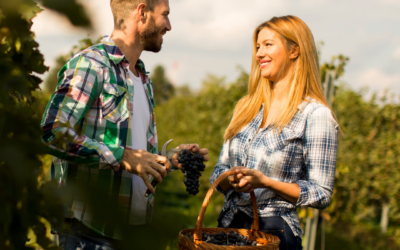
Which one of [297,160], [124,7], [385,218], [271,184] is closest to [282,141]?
[297,160]

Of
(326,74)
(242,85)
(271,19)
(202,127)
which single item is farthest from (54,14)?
(202,127)

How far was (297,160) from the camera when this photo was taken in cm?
194

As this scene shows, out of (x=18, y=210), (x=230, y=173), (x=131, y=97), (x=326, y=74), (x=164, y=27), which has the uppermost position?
(x=326, y=74)

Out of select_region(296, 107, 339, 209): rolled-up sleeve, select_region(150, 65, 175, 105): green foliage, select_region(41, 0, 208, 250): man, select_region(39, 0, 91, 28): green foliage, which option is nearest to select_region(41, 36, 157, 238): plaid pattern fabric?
select_region(41, 0, 208, 250): man

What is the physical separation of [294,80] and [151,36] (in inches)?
33.1

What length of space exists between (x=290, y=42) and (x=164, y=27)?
724 millimetres

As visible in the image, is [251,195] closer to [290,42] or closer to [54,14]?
[290,42]

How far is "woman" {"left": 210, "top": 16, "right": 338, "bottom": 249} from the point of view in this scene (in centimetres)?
186

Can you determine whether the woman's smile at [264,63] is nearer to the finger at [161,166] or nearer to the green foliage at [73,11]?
the finger at [161,166]

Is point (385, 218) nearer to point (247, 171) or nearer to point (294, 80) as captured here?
point (294, 80)

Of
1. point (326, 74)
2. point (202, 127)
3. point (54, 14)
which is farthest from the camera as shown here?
point (202, 127)

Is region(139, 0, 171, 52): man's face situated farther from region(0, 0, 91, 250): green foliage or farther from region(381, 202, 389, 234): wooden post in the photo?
region(381, 202, 389, 234): wooden post

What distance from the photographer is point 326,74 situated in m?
4.27

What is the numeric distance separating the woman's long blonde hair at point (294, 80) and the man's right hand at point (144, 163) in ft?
2.41
